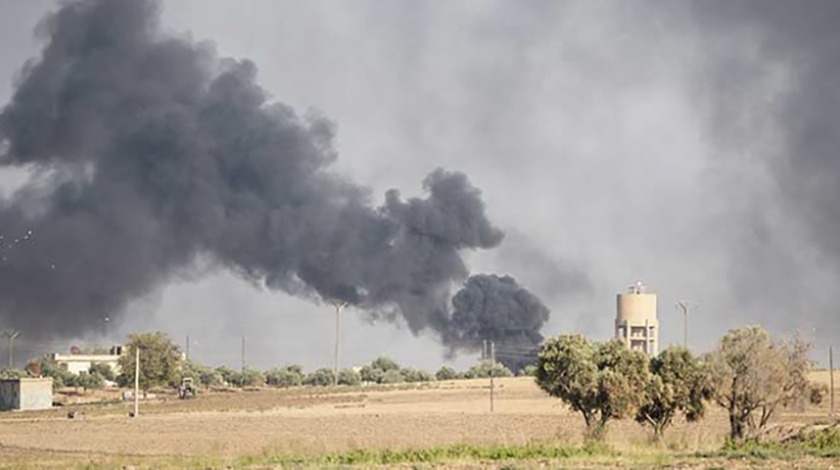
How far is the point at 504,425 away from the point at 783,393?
2683 centimetres

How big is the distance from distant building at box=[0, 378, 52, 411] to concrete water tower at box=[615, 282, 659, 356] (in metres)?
71.2

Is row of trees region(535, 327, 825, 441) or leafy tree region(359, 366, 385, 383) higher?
row of trees region(535, 327, 825, 441)

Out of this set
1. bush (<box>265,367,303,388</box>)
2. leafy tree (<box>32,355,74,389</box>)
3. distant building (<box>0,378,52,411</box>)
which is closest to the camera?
distant building (<box>0,378,52,411</box>)

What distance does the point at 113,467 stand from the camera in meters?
42.2

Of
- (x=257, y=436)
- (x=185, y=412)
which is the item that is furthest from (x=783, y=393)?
(x=185, y=412)

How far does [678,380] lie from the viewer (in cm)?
5666

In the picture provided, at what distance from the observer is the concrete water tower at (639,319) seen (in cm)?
15850

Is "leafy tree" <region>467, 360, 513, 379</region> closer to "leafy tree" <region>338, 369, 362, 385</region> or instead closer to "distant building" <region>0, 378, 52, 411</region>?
"leafy tree" <region>338, 369, 362, 385</region>

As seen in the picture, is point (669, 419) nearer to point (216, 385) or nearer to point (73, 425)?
point (73, 425)

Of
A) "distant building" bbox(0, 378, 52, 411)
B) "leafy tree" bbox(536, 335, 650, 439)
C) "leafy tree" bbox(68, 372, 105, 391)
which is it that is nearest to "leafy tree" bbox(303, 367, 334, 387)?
"leafy tree" bbox(68, 372, 105, 391)

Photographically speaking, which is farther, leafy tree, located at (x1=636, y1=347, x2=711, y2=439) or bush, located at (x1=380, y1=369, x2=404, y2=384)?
bush, located at (x1=380, y1=369, x2=404, y2=384)

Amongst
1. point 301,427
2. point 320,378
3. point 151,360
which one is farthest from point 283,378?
point 301,427

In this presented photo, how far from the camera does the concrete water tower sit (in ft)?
520

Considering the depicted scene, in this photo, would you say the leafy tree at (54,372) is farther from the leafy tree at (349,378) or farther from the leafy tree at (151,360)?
the leafy tree at (349,378)
